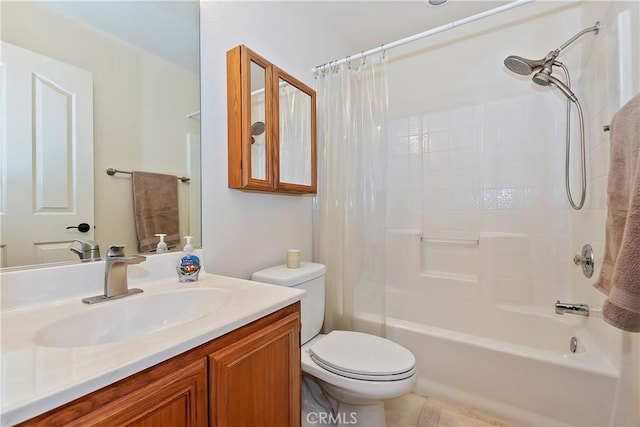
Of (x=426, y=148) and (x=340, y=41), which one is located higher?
(x=340, y=41)

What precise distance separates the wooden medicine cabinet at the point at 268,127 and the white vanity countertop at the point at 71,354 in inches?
26.4

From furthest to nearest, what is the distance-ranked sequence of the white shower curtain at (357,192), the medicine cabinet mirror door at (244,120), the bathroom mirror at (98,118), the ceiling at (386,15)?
the ceiling at (386,15) → the white shower curtain at (357,192) → the medicine cabinet mirror door at (244,120) → the bathroom mirror at (98,118)

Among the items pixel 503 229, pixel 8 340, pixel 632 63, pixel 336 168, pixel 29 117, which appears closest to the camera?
pixel 8 340

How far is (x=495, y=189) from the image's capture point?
6.34 feet

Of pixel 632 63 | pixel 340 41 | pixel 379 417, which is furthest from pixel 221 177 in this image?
pixel 632 63

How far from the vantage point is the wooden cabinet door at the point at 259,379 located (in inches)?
26.0

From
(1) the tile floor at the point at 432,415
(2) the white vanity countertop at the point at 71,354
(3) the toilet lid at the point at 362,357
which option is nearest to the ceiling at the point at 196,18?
(2) the white vanity countertop at the point at 71,354

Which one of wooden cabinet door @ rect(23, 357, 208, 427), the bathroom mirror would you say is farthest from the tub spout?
the bathroom mirror

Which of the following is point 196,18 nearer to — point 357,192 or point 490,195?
point 357,192

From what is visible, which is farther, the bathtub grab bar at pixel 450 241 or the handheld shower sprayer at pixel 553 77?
the bathtub grab bar at pixel 450 241

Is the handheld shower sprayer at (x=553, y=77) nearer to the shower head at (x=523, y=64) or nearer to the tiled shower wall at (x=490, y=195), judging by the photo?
the shower head at (x=523, y=64)

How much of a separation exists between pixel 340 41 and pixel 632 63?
1.62 meters

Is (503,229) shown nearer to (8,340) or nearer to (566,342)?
(566,342)
